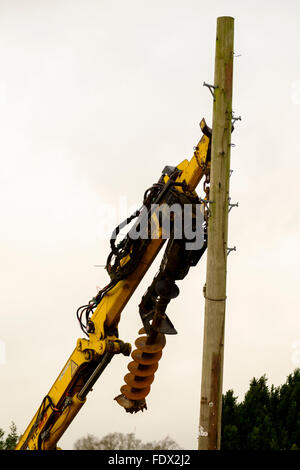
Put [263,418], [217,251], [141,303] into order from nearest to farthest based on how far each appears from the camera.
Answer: [217,251], [141,303], [263,418]

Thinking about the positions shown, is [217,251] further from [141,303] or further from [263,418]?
[263,418]

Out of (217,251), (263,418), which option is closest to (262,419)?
(263,418)

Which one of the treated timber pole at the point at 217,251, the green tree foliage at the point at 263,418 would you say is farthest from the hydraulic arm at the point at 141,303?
the green tree foliage at the point at 263,418

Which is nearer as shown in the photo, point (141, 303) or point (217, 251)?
point (217, 251)

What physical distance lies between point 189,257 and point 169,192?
1.14m

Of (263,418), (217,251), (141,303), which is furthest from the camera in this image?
(263,418)

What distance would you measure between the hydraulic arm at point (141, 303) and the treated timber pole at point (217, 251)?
1522 millimetres

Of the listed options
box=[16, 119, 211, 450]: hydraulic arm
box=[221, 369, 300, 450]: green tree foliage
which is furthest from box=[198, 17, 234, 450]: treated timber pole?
box=[221, 369, 300, 450]: green tree foliage

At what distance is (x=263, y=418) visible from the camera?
23.6 meters

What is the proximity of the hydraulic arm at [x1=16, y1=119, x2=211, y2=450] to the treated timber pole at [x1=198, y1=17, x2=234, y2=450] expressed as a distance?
1.52m

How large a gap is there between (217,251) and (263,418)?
48.3 feet
